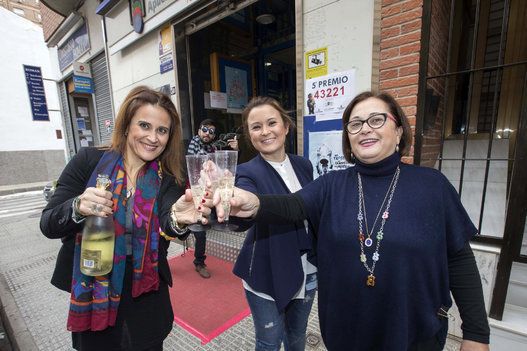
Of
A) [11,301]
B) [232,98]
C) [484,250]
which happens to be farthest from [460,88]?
[11,301]

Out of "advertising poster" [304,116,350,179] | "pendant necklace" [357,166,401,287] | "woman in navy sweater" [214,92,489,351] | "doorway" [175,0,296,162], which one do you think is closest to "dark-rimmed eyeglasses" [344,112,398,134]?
"woman in navy sweater" [214,92,489,351]

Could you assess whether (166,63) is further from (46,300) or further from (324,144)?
(46,300)

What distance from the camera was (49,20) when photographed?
366 inches

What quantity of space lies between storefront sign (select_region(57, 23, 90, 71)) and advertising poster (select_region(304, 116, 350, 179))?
7.46m

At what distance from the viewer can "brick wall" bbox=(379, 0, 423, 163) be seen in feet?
7.78

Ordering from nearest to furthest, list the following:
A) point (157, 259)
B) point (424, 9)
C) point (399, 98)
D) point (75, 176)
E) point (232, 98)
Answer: point (75, 176)
point (157, 259)
point (424, 9)
point (399, 98)
point (232, 98)

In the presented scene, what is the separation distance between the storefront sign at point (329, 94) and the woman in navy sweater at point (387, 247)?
5.31 ft

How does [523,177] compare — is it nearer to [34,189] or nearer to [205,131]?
[205,131]

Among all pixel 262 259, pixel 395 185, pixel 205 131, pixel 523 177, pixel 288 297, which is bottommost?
pixel 288 297

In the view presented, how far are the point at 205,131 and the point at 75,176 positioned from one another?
255cm

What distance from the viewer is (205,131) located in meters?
3.86

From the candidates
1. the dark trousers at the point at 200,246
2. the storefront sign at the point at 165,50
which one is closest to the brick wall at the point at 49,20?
the storefront sign at the point at 165,50

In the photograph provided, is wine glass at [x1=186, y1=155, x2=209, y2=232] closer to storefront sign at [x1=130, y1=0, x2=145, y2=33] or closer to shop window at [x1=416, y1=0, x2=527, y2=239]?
shop window at [x1=416, y1=0, x2=527, y2=239]

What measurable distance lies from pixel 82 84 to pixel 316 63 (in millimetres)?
7444
